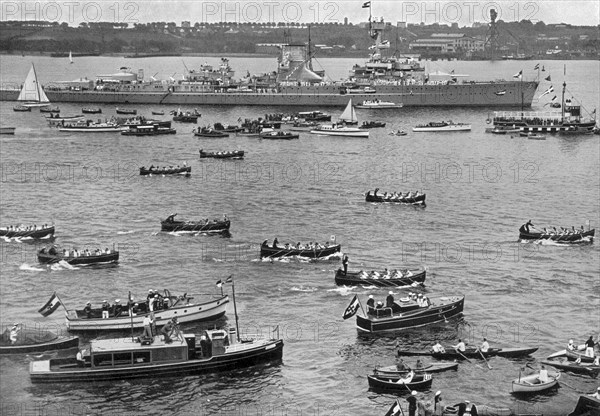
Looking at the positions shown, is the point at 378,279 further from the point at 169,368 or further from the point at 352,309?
the point at 169,368

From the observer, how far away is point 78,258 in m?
71.2

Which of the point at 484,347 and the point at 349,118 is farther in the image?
the point at 349,118

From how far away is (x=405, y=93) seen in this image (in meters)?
194

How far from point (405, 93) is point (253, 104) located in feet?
97.5

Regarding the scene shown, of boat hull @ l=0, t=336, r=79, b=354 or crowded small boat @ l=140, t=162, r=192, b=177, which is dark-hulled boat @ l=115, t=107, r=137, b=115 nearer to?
crowded small boat @ l=140, t=162, r=192, b=177

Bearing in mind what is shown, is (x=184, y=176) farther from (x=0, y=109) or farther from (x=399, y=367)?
(x=0, y=109)

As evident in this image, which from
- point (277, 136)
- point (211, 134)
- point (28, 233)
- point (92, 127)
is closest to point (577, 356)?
point (28, 233)

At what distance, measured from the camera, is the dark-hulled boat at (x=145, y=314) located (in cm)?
5738

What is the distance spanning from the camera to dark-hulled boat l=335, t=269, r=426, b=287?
66375 millimetres

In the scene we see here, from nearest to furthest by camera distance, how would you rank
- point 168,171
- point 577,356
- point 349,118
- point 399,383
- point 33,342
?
point 399,383 < point 577,356 < point 33,342 < point 168,171 < point 349,118

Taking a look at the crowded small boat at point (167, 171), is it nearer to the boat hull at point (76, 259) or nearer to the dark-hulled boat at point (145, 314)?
the boat hull at point (76, 259)

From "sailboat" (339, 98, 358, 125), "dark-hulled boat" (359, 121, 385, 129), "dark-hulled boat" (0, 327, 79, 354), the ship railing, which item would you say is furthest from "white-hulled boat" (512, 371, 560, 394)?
the ship railing

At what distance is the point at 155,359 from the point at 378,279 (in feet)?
65.6

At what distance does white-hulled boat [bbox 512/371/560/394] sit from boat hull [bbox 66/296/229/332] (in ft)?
60.6
